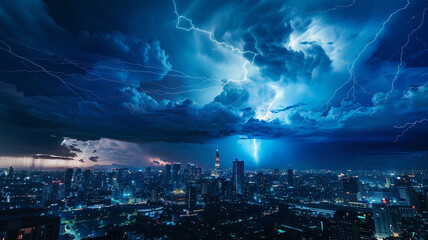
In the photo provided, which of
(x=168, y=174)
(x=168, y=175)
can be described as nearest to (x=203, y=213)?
(x=168, y=175)

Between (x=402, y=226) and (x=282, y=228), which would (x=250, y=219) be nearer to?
(x=282, y=228)

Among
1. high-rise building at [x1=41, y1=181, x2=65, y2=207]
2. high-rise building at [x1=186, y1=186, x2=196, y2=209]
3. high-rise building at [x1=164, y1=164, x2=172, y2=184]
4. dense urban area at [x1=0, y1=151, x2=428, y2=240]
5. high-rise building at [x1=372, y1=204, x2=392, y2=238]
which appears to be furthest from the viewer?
high-rise building at [x1=164, y1=164, x2=172, y2=184]

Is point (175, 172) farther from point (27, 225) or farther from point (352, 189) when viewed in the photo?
point (27, 225)

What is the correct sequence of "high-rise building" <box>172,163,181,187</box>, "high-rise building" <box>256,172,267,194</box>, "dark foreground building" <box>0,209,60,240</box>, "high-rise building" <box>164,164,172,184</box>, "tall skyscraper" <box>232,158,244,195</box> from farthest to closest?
"high-rise building" <box>172,163,181,187</box>, "high-rise building" <box>164,164,172,184</box>, "high-rise building" <box>256,172,267,194</box>, "tall skyscraper" <box>232,158,244,195</box>, "dark foreground building" <box>0,209,60,240</box>

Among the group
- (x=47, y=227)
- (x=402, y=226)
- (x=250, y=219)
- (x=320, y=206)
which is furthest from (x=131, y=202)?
(x=402, y=226)

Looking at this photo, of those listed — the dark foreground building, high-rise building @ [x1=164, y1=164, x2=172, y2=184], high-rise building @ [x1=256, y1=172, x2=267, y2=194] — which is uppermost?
the dark foreground building

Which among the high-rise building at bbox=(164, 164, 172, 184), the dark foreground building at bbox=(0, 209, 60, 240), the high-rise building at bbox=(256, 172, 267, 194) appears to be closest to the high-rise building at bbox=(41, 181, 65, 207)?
the dark foreground building at bbox=(0, 209, 60, 240)

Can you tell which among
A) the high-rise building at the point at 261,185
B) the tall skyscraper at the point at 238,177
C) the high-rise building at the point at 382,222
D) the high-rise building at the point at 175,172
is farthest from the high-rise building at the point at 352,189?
the high-rise building at the point at 175,172

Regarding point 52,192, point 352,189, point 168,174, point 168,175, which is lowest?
point 352,189

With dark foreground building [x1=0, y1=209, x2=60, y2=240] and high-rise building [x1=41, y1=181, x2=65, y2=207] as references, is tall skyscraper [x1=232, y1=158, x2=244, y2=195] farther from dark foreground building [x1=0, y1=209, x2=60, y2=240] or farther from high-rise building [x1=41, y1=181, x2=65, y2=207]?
dark foreground building [x1=0, y1=209, x2=60, y2=240]
